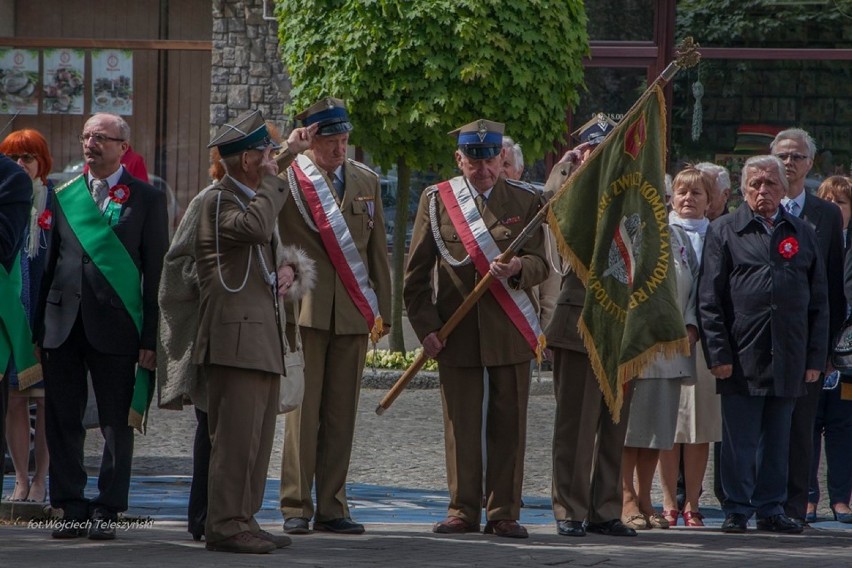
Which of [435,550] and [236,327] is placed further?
[435,550]

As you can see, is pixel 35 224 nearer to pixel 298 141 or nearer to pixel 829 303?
pixel 298 141

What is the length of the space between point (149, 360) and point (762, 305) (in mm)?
3309

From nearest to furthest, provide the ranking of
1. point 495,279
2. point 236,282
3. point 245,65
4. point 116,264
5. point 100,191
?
1. point 236,282
2. point 116,264
3. point 100,191
4. point 495,279
5. point 245,65

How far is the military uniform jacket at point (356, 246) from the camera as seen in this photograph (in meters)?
8.38

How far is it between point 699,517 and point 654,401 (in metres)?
0.74

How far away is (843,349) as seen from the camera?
30.4ft

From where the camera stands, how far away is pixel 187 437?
12.2m

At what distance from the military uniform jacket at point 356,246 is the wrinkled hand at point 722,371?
1.81 metres

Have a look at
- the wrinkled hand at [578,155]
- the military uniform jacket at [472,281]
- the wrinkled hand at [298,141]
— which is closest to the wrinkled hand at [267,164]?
the wrinkled hand at [298,141]

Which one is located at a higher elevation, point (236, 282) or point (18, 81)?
point (18, 81)

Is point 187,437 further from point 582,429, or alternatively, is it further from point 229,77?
point 229,77

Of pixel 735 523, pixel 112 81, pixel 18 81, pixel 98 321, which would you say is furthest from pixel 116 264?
pixel 18 81

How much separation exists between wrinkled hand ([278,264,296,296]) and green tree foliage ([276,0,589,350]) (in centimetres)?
790

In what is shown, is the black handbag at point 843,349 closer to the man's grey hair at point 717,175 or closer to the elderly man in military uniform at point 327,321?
the man's grey hair at point 717,175
